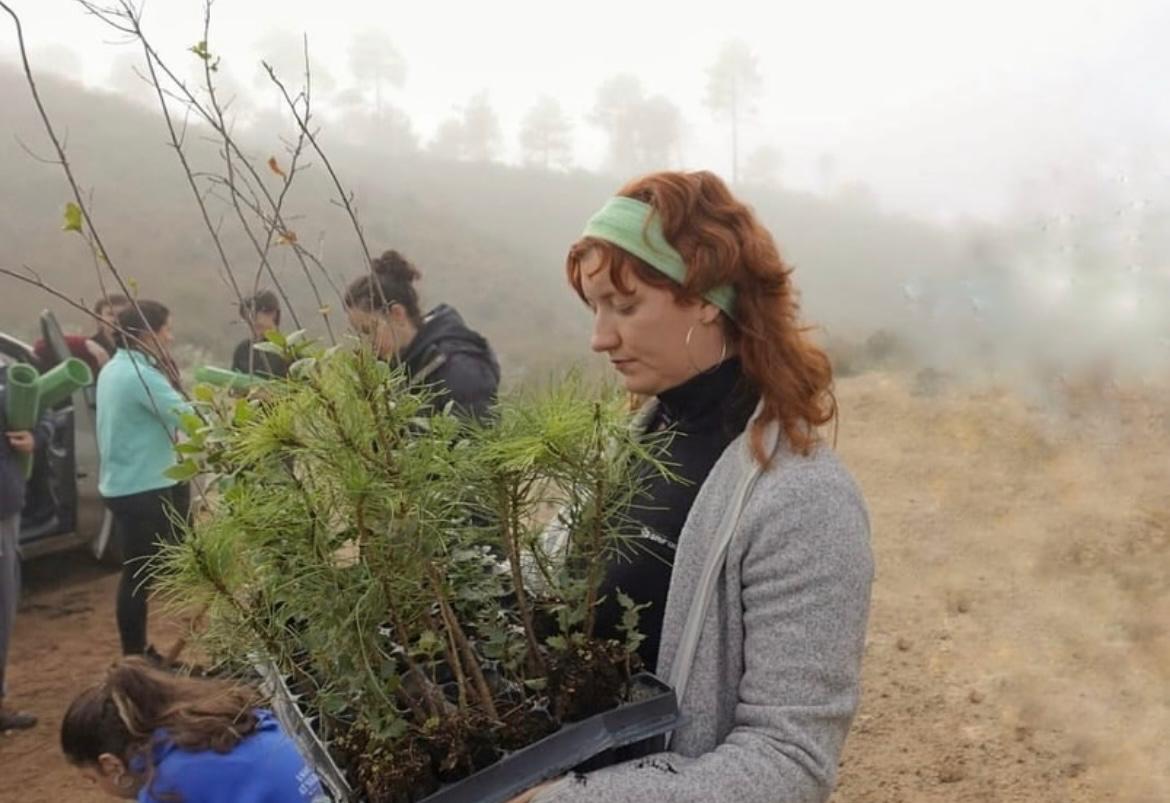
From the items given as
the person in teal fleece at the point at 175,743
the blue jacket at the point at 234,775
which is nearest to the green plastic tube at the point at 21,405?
the person in teal fleece at the point at 175,743

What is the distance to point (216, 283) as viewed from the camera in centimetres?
2145

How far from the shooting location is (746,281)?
1241mm

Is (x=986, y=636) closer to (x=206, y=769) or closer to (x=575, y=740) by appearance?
(x=206, y=769)

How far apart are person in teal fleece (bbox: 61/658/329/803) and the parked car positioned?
10.3 feet

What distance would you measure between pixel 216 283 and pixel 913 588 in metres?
19.1

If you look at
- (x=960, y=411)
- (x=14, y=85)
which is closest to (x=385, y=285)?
(x=960, y=411)

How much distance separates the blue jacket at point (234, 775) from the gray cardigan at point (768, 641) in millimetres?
1026

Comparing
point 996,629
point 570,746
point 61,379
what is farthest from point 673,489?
point 996,629

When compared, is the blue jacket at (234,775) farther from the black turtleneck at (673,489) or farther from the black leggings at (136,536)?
the black leggings at (136,536)

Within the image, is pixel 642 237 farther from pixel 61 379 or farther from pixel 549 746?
pixel 61 379

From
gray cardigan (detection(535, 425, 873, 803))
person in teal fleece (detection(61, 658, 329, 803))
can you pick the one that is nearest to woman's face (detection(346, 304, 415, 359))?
gray cardigan (detection(535, 425, 873, 803))

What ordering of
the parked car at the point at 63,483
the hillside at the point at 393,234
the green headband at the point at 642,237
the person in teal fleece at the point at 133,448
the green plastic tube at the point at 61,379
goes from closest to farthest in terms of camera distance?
1. the green headband at the point at 642,237
2. the person in teal fleece at the point at 133,448
3. the green plastic tube at the point at 61,379
4. the parked car at the point at 63,483
5. the hillside at the point at 393,234

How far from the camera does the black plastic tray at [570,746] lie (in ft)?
3.06

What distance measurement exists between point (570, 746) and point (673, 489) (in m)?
0.41
